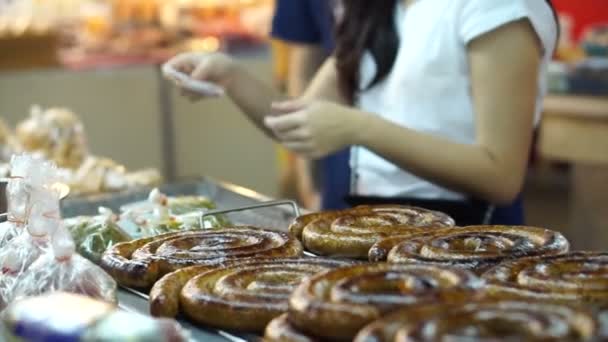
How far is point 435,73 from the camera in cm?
234

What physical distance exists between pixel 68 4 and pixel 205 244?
446 centimetres

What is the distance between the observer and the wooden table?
16.1 ft

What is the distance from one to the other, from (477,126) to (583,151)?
2.90 metres

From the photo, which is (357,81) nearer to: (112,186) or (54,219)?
(112,186)

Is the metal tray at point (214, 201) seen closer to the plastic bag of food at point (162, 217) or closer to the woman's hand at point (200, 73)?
the plastic bag of food at point (162, 217)

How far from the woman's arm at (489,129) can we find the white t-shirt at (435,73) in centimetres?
4

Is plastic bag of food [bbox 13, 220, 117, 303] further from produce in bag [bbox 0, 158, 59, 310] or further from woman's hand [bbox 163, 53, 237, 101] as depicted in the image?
woman's hand [bbox 163, 53, 237, 101]

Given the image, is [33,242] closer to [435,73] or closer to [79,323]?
[79,323]

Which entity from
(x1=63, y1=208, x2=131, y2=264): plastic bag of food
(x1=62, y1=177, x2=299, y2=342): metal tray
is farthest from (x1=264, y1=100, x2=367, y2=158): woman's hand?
(x1=63, y1=208, x2=131, y2=264): plastic bag of food

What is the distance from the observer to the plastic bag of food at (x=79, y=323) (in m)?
1.14

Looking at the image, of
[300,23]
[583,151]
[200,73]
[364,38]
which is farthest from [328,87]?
[583,151]

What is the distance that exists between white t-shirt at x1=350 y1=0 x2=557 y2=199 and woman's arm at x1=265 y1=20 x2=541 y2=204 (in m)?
0.04

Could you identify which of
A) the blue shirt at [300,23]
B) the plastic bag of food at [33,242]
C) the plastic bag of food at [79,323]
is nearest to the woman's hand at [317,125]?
the plastic bag of food at [33,242]

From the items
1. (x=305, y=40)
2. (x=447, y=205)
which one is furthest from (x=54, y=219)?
(x=305, y=40)
